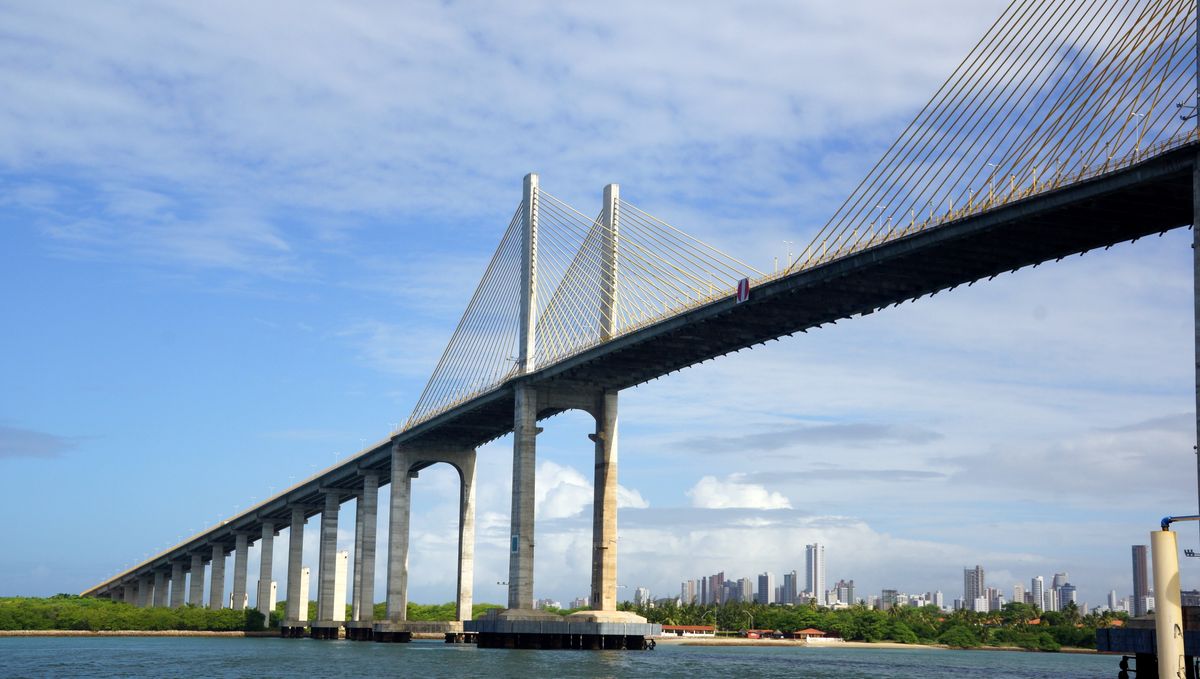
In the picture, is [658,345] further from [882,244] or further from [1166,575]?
[1166,575]

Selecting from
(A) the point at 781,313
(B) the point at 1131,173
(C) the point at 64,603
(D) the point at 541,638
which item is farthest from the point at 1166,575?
(C) the point at 64,603

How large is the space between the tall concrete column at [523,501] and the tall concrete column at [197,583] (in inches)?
3391

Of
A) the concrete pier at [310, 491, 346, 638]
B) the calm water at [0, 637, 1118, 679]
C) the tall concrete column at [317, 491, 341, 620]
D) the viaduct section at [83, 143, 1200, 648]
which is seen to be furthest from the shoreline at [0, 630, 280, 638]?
the calm water at [0, 637, 1118, 679]

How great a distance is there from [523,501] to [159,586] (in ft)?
340

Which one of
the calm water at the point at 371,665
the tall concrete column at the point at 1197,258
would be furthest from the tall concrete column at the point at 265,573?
the tall concrete column at the point at 1197,258

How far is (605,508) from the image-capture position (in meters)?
88.0

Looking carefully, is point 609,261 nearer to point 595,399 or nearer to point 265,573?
point 595,399

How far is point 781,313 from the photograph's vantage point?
71.6 m

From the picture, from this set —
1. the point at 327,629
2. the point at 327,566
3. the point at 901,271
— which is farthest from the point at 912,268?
the point at 327,566

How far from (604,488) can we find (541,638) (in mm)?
11203

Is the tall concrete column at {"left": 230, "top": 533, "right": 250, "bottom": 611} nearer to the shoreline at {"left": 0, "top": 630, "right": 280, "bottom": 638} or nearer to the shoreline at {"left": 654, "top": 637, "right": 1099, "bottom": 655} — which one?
the shoreline at {"left": 0, "top": 630, "right": 280, "bottom": 638}

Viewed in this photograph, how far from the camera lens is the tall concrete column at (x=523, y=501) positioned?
3435 inches

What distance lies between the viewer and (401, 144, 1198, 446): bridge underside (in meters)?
48.4

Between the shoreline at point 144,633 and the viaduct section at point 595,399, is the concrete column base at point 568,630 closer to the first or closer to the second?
the viaduct section at point 595,399
